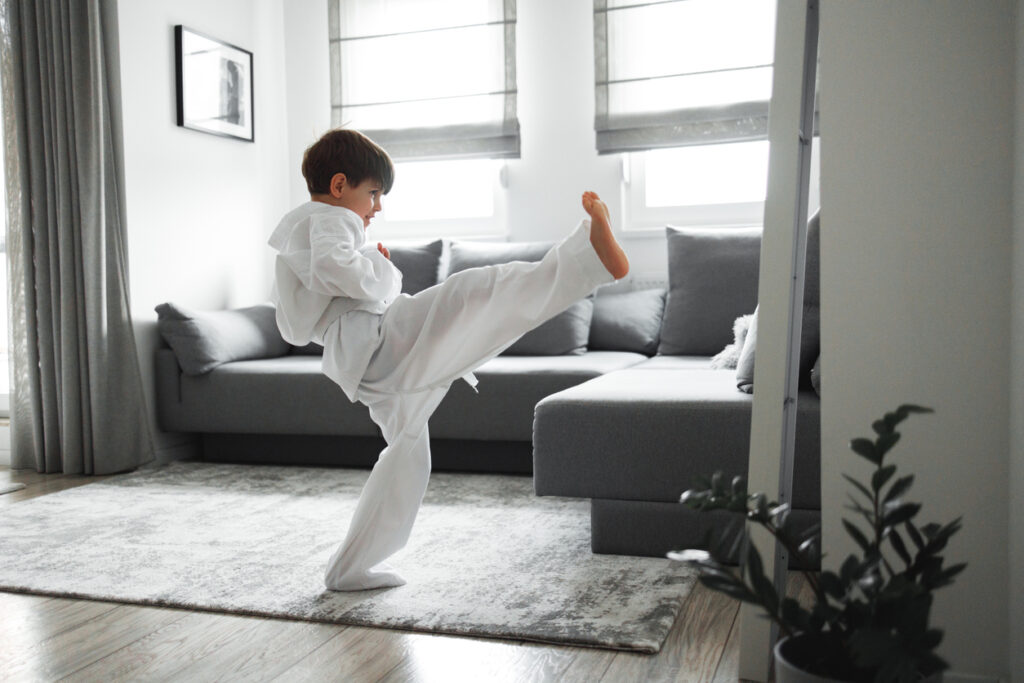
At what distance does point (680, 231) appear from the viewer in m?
4.02

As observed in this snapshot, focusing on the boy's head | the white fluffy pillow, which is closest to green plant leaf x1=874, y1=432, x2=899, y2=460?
the boy's head

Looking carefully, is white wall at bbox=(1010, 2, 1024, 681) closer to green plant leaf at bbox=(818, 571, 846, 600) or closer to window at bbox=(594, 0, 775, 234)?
green plant leaf at bbox=(818, 571, 846, 600)

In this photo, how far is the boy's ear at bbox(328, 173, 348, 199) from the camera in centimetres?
213

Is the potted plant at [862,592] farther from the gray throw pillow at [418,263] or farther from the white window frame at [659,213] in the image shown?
the white window frame at [659,213]

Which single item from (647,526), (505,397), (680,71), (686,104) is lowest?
(647,526)

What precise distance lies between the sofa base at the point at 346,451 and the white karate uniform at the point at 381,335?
131 centimetres

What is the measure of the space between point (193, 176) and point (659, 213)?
6.97ft

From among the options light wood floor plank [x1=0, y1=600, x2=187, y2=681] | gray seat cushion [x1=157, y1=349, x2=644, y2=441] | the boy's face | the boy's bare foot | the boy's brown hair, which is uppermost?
the boy's brown hair

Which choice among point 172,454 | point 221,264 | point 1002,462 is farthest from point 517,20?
point 1002,462

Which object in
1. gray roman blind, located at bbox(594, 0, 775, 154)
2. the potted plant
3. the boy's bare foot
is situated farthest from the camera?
gray roman blind, located at bbox(594, 0, 775, 154)

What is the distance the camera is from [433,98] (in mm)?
4617

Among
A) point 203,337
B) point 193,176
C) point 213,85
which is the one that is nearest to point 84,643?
point 203,337

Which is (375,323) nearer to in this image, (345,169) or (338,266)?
(338,266)

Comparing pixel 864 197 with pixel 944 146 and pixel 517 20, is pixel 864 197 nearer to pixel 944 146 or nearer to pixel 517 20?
pixel 944 146
